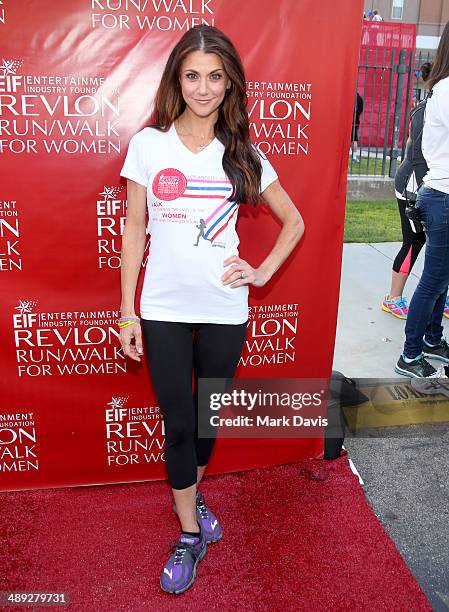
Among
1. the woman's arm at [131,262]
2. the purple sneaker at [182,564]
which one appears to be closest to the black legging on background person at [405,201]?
the woman's arm at [131,262]

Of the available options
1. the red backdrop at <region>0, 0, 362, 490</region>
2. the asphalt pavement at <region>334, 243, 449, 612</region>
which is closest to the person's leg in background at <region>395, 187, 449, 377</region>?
the asphalt pavement at <region>334, 243, 449, 612</region>

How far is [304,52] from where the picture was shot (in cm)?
259

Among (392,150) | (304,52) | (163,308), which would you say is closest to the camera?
(163,308)

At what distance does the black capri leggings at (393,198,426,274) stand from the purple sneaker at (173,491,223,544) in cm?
268

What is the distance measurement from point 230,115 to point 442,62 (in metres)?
1.92

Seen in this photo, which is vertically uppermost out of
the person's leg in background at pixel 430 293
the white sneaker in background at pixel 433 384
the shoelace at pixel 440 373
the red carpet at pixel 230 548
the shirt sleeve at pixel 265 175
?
the shirt sleeve at pixel 265 175

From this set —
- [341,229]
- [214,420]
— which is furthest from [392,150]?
[214,420]

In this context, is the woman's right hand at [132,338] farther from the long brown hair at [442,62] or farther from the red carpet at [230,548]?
the long brown hair at [442,62]

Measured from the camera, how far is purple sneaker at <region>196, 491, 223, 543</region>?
2.64 m

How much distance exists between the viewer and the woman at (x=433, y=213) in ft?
11.7

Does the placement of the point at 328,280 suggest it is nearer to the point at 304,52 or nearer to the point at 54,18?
the point at 304,52

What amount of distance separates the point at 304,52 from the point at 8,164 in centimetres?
127

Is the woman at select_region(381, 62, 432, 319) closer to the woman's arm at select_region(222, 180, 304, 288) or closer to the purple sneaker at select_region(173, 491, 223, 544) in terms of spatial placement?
the woman's arm at select_region(222, 180, 304, 288)

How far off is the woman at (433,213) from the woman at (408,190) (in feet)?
0.87
